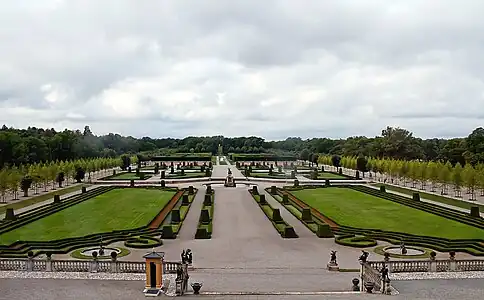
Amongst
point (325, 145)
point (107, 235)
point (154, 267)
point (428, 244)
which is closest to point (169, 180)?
point (107, 235)

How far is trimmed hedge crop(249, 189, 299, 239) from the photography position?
98.9 feet

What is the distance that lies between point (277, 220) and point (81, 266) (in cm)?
1629

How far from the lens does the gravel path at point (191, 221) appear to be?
101 ft

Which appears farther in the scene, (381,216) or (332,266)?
(381,216)

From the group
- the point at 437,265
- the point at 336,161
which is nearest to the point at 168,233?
the point at 437,265

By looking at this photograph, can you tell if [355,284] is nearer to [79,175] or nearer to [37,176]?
[37,176]

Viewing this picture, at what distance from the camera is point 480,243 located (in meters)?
26.6

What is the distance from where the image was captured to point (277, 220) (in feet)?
114

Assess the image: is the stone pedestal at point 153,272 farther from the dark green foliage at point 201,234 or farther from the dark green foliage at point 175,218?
the dark green foliage at point 175,218

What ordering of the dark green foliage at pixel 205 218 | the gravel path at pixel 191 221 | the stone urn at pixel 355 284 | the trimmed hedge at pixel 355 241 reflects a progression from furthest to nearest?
the dark green foliage at pixel 205 218, the gravel path at pixel 191 221, the trimmed hedge at pixel 355 241, the stone urn at pixel 355 284

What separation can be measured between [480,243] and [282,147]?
15073 cm

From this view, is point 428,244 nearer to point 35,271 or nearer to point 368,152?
point 35,271

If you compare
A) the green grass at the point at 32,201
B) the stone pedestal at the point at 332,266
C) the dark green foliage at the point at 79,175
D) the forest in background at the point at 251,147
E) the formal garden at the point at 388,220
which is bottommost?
the stone pedestal at the point at 332,266

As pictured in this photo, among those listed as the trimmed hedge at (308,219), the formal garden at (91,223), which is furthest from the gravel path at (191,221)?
the trimmed hedge at (308,219)
